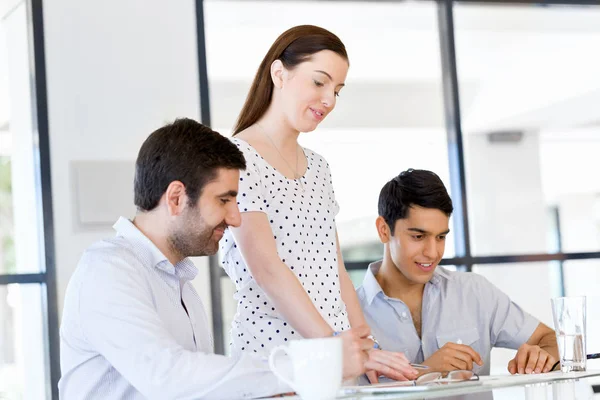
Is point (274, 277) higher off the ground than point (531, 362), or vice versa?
point (274, 277)

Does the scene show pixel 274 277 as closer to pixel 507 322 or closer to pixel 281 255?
pixel 281 255

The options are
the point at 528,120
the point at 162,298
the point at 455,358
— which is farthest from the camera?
the point at 528,120

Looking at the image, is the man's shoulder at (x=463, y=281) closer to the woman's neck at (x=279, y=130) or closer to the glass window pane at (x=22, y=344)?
the woman's neck at (x=279, y=130)

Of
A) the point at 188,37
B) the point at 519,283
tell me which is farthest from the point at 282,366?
the point at 519,283

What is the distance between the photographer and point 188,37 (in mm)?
3447

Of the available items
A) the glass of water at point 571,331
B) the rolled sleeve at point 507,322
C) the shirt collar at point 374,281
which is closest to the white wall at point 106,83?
the shirt collar at point 374,281

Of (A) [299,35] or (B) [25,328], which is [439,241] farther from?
(B) [25,328]

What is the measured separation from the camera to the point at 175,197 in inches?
66.9

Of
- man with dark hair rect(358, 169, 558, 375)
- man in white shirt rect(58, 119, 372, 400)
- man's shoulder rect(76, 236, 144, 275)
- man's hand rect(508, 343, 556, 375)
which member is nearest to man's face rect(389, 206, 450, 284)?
→ man with dark hair rect(358, 169, 558, 375)

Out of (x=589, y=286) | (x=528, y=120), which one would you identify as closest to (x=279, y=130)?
(x=528, y=120)

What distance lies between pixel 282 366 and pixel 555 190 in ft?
9.89

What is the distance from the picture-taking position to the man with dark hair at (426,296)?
8.27ft

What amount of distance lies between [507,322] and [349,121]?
4.59 feet

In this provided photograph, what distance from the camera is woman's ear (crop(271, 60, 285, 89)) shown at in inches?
83.7
